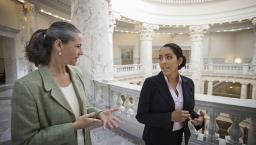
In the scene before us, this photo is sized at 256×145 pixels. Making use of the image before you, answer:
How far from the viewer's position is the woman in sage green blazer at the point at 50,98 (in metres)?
1.20

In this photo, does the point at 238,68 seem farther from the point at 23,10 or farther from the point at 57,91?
the point at 57,91

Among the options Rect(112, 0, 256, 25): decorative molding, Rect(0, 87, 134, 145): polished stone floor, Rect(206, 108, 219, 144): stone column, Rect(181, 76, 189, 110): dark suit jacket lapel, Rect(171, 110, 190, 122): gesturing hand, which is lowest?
Rect(0, 87, 134, 145): polished stone floor

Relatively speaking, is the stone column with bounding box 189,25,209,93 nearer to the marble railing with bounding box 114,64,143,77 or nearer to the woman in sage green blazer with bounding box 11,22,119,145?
the marble railing with bounding box 114,64,143,77

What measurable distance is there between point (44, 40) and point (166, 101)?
122cm

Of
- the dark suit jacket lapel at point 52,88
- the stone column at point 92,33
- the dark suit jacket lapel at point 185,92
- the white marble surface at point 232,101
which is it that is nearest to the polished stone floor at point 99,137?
the stone column at point 92,33

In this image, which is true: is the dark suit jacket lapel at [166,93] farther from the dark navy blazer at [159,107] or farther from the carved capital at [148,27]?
the carved capital at [148,27]

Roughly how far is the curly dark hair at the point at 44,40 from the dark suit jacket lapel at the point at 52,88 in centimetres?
9

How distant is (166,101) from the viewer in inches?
73.9

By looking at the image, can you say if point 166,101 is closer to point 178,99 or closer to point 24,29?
point 178,99

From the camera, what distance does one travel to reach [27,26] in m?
10.8

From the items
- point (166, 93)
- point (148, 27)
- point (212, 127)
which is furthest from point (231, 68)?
point (166, 93)

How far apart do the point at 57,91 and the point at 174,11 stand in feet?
52.9

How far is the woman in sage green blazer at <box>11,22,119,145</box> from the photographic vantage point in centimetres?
120

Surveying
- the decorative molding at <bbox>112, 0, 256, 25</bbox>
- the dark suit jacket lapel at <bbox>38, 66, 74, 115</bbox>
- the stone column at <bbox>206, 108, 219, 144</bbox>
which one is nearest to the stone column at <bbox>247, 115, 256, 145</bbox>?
the stone column at <bbox>206, 108, 219, 144</bbox>
